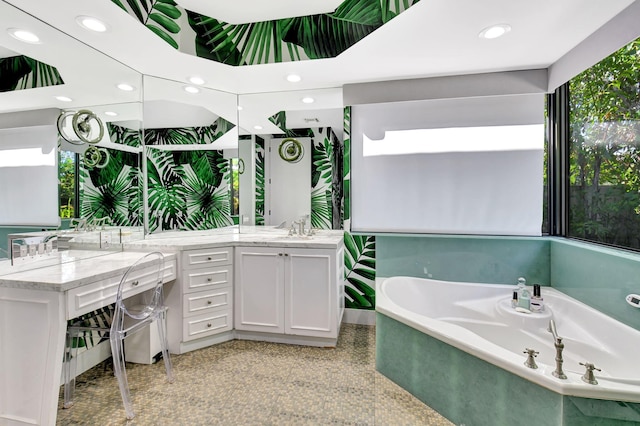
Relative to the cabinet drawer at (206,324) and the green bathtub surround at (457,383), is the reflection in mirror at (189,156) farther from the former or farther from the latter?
the green bathtub surround at (457,383)

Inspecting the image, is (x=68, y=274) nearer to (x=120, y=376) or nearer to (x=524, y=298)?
(x=120, y=376)

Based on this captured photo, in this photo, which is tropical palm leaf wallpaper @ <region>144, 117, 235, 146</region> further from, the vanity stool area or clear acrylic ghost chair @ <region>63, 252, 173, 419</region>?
clear acrylic ghost chair @ <region>63, 252, 173, 419</region>

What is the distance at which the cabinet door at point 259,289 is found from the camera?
97.4 inches

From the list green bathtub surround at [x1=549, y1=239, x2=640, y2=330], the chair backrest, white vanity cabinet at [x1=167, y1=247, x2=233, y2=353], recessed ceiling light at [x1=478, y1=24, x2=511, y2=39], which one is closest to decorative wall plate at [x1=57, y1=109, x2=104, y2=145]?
the chair backrest

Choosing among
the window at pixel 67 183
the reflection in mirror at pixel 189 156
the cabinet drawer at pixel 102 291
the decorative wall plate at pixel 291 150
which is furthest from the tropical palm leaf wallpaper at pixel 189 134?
the cabinet drawer at pixel 102 291

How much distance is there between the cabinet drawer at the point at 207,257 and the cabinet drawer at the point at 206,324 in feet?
1.38

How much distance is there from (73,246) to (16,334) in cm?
76

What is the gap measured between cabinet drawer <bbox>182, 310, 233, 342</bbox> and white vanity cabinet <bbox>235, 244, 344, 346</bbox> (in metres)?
0.09

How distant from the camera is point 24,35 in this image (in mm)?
1723

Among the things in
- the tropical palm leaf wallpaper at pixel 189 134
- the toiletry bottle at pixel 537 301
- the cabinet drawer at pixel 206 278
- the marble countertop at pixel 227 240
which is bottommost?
the toiletry bottle at pixel 537 301

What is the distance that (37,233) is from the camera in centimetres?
187

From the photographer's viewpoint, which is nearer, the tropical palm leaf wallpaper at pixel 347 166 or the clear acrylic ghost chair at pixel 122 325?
the clear acrylic ghost chair at pixel 122 325

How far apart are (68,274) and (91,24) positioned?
1.52 metres

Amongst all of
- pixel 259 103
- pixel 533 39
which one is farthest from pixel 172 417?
pixel 533 39
